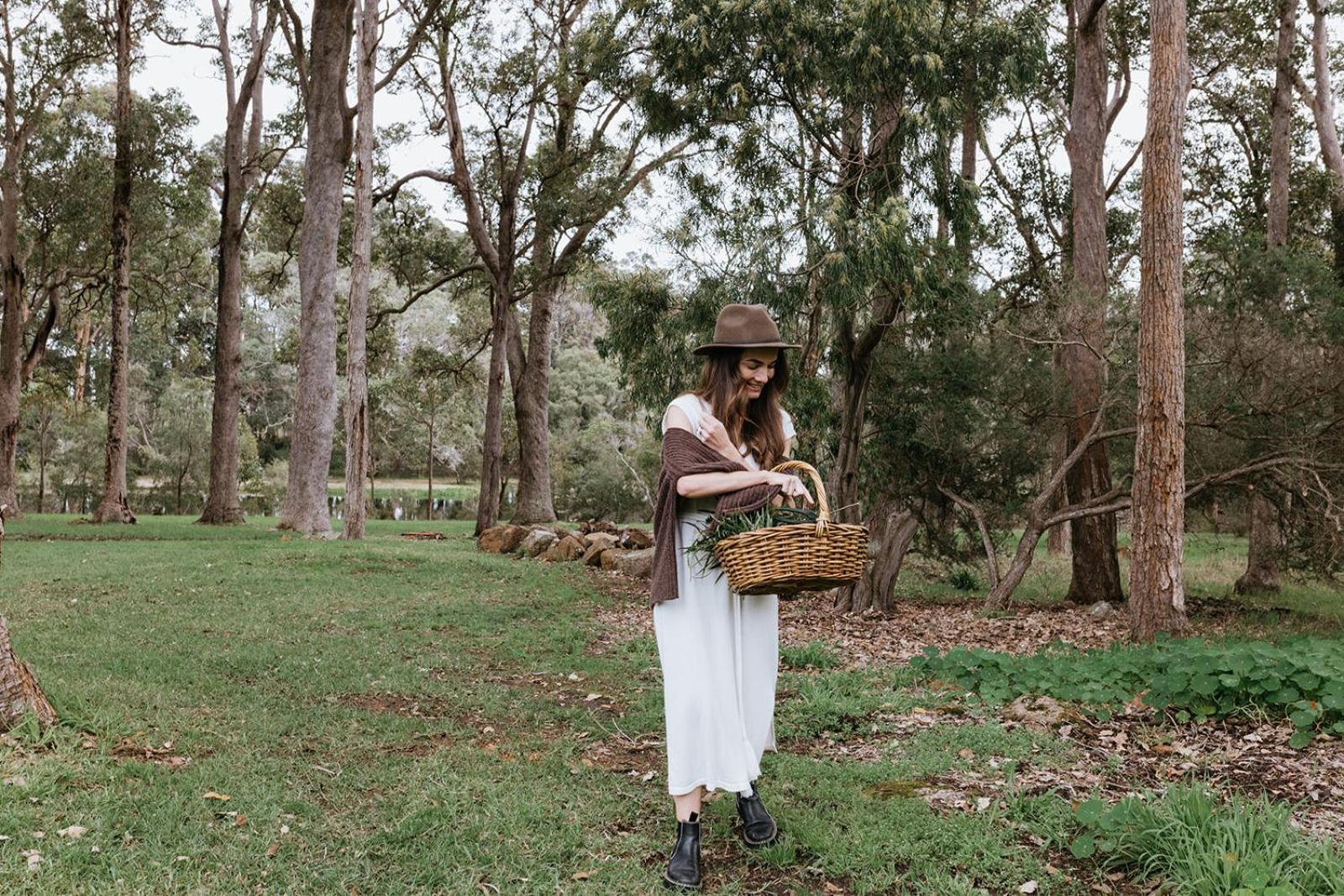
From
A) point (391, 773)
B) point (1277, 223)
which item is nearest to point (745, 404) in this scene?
point (391, 773)

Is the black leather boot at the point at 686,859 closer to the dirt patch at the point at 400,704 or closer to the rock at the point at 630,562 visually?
the dirt patch at the point at 400,704

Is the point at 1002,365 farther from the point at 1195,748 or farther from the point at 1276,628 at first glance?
the point at 1195,748

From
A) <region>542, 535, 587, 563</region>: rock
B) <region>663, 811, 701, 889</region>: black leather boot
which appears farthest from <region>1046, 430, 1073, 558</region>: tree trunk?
<region>663, 811, 701, 889</region>: black leather boot

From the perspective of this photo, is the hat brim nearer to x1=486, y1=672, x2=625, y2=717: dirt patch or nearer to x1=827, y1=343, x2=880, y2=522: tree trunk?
x1=486, y1=672, x2=625, y2=717: dirt patch

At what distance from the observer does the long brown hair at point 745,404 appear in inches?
148

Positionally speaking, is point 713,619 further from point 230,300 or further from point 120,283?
point 120,283

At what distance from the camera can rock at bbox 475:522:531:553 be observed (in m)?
17.8

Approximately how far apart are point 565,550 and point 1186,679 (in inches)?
465

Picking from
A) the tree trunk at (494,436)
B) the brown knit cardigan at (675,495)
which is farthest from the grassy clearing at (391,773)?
the tree trunk at (494,436)

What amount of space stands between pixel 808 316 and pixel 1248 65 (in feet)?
46.0

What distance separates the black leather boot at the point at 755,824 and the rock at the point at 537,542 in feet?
43.5

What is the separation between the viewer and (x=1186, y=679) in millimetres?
5637

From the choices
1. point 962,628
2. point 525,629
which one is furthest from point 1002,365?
point 525,629

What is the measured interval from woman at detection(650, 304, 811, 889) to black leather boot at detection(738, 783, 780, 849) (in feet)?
0.48
